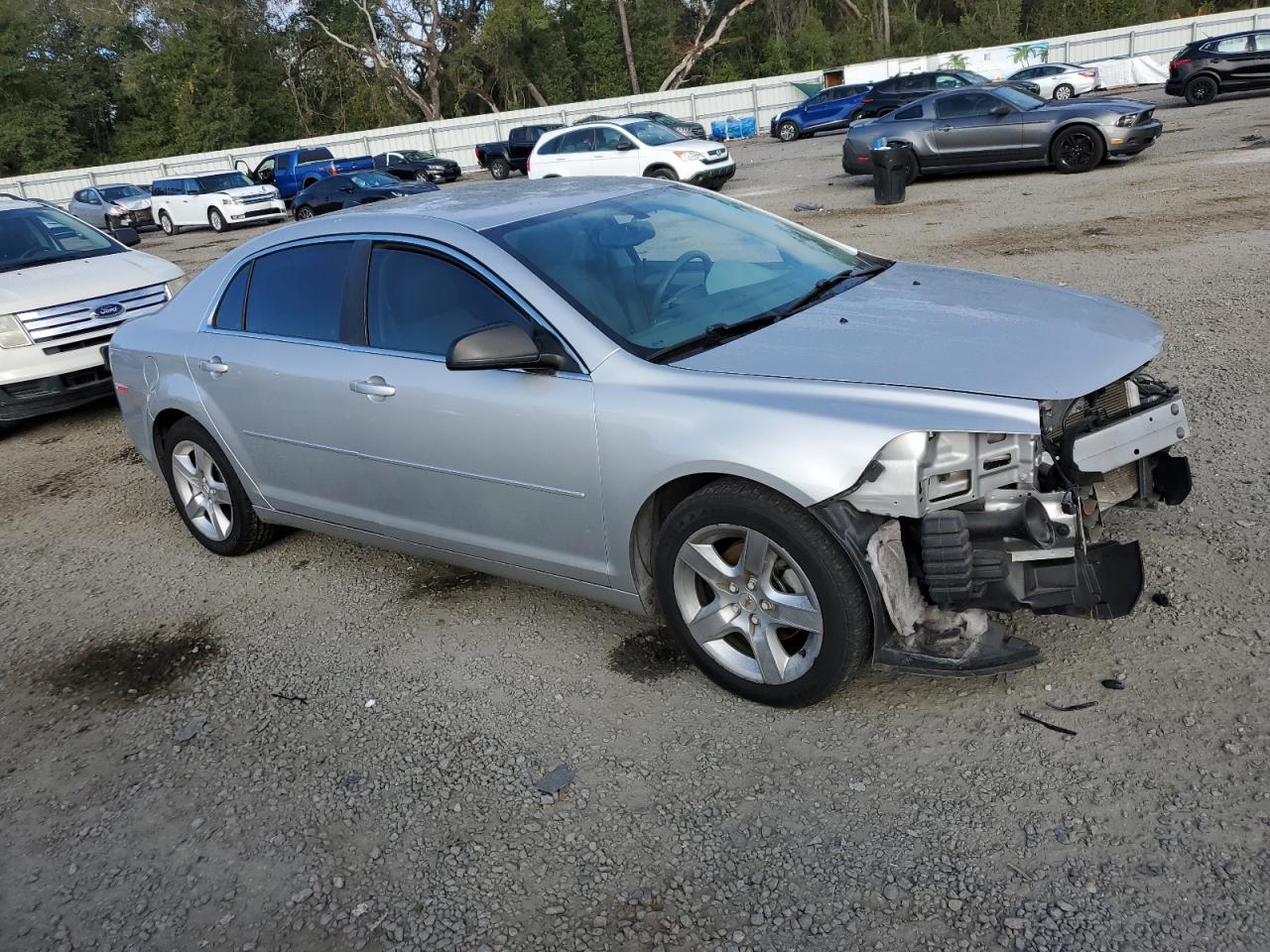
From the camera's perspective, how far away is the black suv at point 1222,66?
24078 mm

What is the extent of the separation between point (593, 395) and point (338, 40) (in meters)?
60.8

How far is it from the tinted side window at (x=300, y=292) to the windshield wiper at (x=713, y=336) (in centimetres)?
155

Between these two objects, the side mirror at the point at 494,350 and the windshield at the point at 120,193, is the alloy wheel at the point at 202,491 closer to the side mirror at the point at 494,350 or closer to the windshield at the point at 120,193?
the side mirror at the point at 494,350

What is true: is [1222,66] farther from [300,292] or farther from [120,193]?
[120,193]

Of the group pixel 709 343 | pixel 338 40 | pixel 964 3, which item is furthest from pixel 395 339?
pixel 964 3

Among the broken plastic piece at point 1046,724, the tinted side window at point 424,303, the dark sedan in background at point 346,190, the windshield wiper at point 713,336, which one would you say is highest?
the dark sedan in background at point 346,190

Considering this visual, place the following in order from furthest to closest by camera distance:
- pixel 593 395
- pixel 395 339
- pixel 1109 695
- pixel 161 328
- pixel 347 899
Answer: pixel 161 328
pixel 395 339
pixel 593 395
pixel 1109 695
pixel 347 899

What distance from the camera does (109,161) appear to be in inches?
2282

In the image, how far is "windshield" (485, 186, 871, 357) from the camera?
150 inches

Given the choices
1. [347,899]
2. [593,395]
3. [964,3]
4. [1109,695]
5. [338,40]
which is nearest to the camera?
[347,899]

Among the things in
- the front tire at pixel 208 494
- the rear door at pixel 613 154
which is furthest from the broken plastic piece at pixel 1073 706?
the rear door at pixel 613 154

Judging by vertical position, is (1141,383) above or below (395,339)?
below

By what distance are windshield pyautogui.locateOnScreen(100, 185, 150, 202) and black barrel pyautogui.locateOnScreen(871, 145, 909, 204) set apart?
2553 centimetres

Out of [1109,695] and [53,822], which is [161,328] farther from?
[1109,695]
